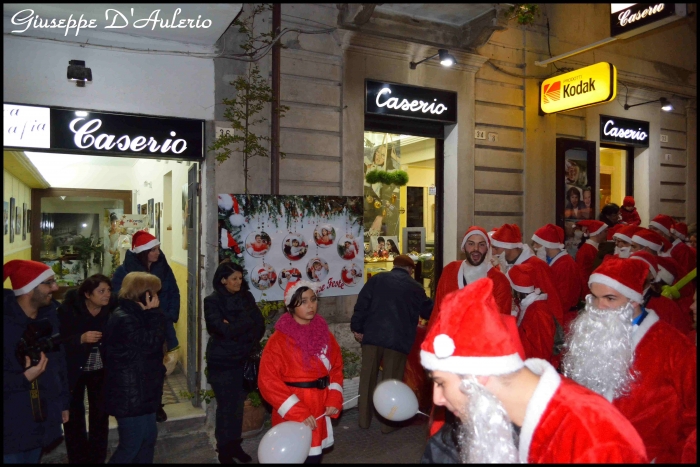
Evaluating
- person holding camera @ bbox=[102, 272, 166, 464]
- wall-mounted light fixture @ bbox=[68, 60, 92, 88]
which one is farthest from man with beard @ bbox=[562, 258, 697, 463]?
wall-mounted light fixture @ bbox=[68, 60, 92, 88]

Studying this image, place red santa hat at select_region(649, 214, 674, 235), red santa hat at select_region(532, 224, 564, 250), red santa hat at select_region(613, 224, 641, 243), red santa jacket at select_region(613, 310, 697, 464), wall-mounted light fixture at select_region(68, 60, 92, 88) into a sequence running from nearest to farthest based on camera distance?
1. red santa jacket at select_region(613, 310, 697, 464)
2. wall-mounted light fixture at select_region(68, 60, 92, 88)
3. red santa hat at select_region(613, 224, 641, 243)
4. red santa hat at select_region(532, 224, 564, 250)
5. red santa hat at select_region(649, 214, 674, 235)

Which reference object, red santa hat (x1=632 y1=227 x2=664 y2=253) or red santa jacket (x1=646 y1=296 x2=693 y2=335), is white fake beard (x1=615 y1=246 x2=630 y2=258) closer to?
red santa hat (x1=632 y1=227 x2=664 y2=253)

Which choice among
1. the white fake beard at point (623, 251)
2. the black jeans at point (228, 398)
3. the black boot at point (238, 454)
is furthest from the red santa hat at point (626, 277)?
the black boot at point (238, 454)

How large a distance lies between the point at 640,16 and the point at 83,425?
8.22 m

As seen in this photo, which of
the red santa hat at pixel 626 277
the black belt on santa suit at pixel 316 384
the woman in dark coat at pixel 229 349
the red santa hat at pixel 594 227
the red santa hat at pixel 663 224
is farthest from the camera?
the red santa hat at pixel 663 224

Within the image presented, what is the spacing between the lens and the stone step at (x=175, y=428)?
5.90 m

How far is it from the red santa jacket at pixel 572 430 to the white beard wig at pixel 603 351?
134 cm

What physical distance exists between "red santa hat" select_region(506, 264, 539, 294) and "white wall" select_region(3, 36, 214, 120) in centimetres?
408

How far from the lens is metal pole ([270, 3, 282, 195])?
7133mm

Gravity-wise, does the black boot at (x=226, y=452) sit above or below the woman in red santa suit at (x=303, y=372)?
below

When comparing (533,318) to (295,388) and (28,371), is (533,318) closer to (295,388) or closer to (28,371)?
(295,388)

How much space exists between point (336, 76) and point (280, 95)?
943 mm

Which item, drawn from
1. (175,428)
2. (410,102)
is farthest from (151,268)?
(410,102)

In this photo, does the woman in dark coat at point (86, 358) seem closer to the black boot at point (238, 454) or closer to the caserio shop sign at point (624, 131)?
the black boot at point (238, 454)
